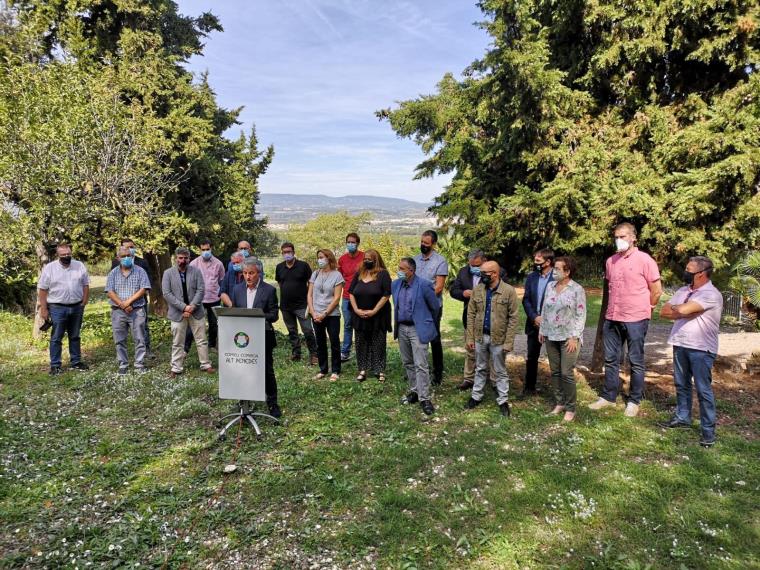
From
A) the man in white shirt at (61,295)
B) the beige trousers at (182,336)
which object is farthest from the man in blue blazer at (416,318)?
the man in white shirt at (61,295)

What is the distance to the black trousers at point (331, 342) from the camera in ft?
26.4

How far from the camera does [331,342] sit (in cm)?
826

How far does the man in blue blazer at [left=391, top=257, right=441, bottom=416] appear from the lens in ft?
21.5

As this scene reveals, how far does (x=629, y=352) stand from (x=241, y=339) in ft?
17.4

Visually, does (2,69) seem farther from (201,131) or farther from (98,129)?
(201,131)

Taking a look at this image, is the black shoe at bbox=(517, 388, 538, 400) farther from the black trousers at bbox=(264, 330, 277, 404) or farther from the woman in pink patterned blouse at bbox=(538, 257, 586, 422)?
the black trousers at bbox=(264, 330, 277, 404)

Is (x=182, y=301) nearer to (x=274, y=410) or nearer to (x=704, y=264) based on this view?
(x=274, y=410)

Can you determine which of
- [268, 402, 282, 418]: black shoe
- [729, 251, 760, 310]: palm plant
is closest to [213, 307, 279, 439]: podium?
[268, 402, 282, 418]: black shoe

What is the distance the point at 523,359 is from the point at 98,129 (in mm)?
12029

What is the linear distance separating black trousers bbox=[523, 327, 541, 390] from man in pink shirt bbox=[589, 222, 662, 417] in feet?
3.38

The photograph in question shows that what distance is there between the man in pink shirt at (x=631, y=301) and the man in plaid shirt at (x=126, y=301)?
807 cm

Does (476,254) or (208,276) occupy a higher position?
(476,254)

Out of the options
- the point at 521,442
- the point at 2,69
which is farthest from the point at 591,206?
the point at 2,69

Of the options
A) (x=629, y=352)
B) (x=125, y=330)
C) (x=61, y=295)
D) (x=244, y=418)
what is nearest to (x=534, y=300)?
(x=629, y=352)
